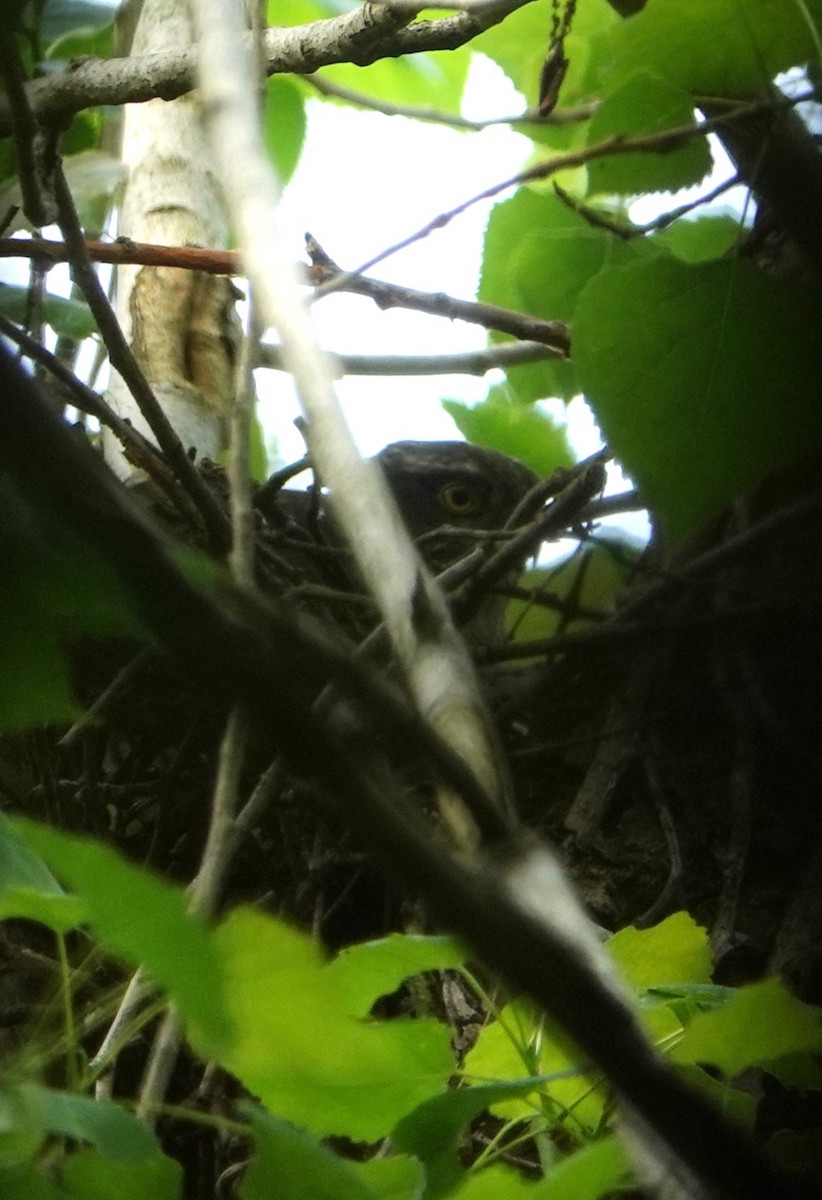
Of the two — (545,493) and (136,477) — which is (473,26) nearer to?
(545,493)

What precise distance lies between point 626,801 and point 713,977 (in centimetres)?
18

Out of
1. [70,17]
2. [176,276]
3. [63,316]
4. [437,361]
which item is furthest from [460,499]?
[70,17]

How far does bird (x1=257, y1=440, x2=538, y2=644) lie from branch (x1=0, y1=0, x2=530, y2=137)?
0.39 metres

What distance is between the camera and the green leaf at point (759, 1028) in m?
0.52

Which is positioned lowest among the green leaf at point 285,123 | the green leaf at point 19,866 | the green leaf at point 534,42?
the green leaf at point 19,866

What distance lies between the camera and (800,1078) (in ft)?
2.02

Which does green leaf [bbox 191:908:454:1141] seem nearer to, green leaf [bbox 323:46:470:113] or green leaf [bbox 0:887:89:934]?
green leaf [bbox 0:887:89:934]

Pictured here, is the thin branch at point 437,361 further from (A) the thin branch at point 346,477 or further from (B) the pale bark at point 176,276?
(A) the thin branch at point 346,477

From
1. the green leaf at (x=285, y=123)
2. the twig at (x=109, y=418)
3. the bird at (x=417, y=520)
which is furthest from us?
the green leaf at (x=285, y=123)

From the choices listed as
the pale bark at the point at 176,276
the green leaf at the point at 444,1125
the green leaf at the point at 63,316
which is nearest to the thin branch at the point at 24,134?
the green leaf at the point at 63,316

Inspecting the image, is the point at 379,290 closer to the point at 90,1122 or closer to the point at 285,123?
the point at 285,123

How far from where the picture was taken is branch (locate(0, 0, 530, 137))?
2.93 ft

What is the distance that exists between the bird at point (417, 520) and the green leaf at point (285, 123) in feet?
1.32

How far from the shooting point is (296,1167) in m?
0.51
